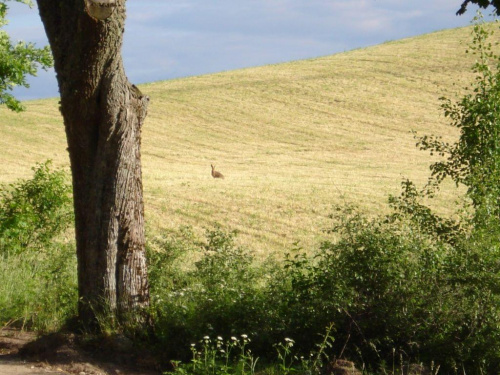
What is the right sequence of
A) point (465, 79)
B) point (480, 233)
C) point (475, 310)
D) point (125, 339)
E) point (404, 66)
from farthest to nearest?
1. point (404, 66)
2. point (465, 79)
3. point (480, 233)
4. point (125, 339)
5. point (475, 310)

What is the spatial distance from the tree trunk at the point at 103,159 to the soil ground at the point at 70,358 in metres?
0.34

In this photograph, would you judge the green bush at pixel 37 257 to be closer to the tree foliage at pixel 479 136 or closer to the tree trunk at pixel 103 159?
the tree trunk at pixel 103 159

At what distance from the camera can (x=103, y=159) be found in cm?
729

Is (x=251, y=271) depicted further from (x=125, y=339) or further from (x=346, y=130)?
(x=346, y=130)

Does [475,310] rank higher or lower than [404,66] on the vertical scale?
Answer: lower

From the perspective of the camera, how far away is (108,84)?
7234 mm

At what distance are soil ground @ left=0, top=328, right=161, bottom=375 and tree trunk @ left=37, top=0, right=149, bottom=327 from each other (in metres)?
0.34

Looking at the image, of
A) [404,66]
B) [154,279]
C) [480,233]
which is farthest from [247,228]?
[404,66]

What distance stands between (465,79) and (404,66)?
28.5 ft

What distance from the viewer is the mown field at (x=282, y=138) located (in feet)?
73.0

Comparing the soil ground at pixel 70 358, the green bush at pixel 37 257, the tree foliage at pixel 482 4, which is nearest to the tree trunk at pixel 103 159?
the soil ground at pixel 70 358

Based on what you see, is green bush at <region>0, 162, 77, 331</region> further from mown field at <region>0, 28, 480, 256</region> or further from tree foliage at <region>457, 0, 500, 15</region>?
tree foliage at <region>457, 0, 500, 15</region>

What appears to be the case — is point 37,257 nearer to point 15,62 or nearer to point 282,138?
point 15,62

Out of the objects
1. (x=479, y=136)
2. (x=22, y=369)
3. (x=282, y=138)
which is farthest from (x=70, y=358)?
(x=282, y=138)
